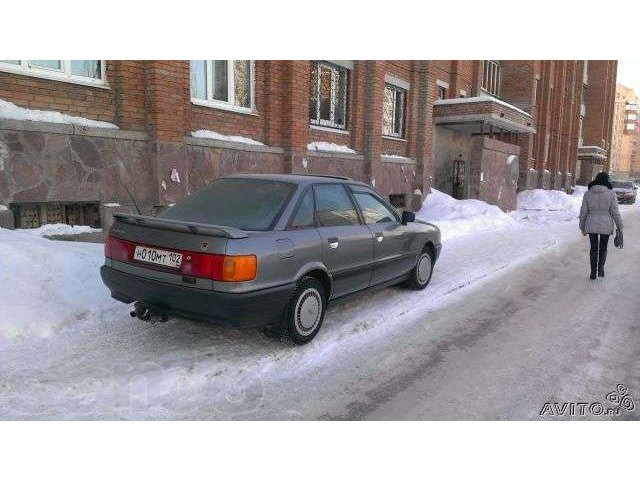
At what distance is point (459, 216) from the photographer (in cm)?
1411

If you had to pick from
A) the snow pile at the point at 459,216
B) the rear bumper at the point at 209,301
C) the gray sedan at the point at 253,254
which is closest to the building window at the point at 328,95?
the snow pile at the point at 459,216

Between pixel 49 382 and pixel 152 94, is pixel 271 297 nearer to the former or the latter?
pixel 49 382

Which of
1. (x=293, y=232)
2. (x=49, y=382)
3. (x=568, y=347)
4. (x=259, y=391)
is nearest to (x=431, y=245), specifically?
(x=568, y=347)

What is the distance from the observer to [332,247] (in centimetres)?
451

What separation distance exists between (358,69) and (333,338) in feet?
34.4

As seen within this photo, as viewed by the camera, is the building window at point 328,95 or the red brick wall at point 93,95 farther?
the building window at point 328,95

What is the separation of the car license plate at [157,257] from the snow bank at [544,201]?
75.1ft

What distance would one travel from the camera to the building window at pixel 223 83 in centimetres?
916

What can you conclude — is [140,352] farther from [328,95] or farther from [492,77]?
[492,77]

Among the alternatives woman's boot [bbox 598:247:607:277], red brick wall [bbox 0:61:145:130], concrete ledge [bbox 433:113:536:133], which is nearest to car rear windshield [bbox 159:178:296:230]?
red brick wall [bbox 0:61:145:130]

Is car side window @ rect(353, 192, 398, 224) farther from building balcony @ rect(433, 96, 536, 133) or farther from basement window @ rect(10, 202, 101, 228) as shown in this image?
building balcony @ rect(433, 96, 536, 133)

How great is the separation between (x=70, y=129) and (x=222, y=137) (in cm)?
304

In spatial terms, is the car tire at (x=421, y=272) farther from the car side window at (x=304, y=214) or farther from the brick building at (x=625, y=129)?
the brick building at (x=625, y=129)

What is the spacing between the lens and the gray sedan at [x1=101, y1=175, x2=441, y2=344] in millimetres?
3658
